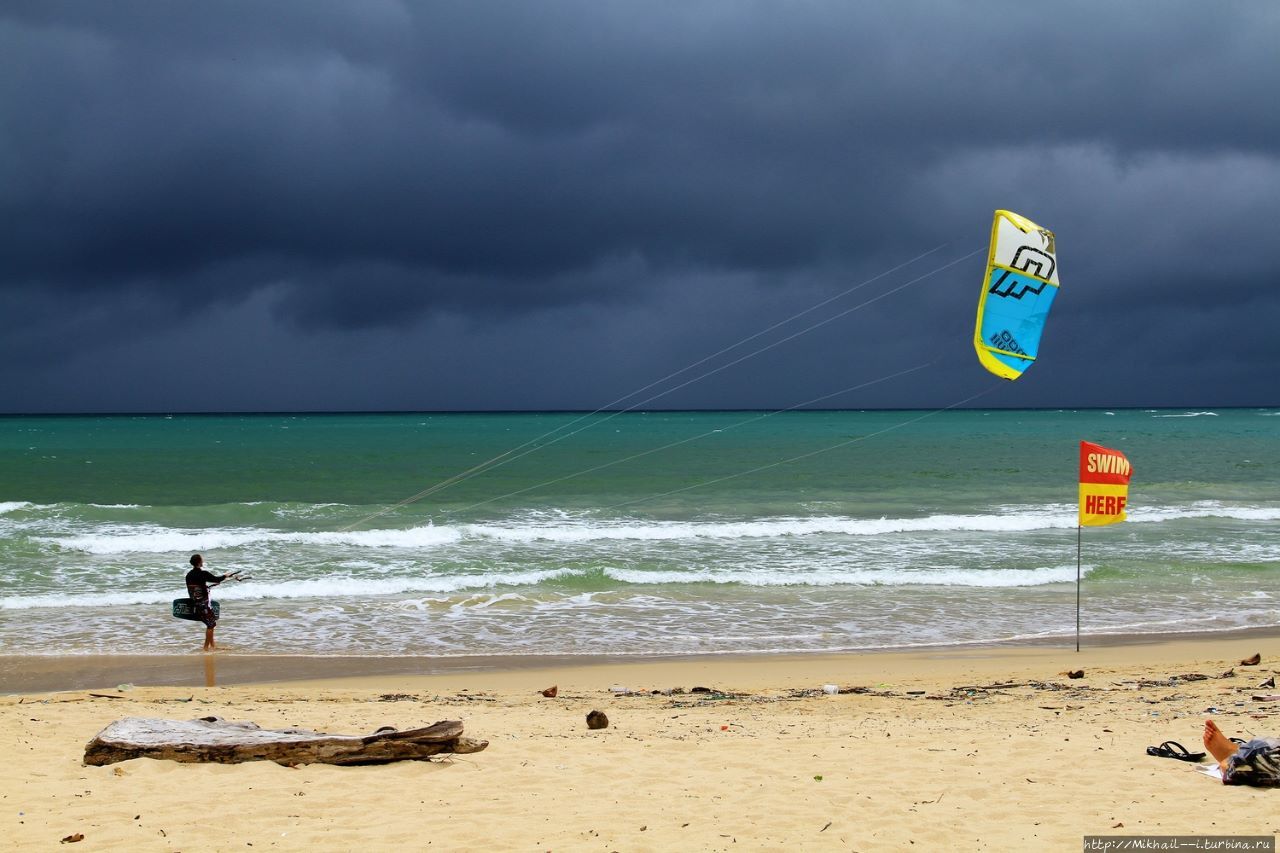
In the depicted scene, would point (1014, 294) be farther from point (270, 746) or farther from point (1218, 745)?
point (270, 746)

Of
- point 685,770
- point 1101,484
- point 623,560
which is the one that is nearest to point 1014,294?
point 1101,484

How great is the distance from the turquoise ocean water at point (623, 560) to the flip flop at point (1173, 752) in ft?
18.3

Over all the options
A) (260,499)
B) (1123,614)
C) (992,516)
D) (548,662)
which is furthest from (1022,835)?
(260,499)

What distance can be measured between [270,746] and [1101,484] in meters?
8.94

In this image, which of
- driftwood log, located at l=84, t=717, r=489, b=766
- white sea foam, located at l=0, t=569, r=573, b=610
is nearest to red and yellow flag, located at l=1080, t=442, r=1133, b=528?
driftwood log, located at l=84, t=717, r=489, b=766

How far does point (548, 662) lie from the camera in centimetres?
1112

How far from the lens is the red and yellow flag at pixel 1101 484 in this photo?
10.8m

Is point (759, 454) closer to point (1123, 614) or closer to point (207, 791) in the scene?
point (1123, 614)

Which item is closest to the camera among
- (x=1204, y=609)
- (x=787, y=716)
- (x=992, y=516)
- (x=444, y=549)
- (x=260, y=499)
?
(x=787, y=716)

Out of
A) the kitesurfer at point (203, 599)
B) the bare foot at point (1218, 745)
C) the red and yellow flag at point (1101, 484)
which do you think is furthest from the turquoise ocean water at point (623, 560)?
the bare foot at point (1218, 745)

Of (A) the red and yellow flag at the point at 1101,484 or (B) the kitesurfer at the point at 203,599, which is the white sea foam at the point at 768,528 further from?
(A) the red and yellow flag at the point at 1101,484

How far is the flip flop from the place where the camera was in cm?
618

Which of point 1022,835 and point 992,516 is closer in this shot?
point 1022,835

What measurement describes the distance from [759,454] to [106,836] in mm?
49470
